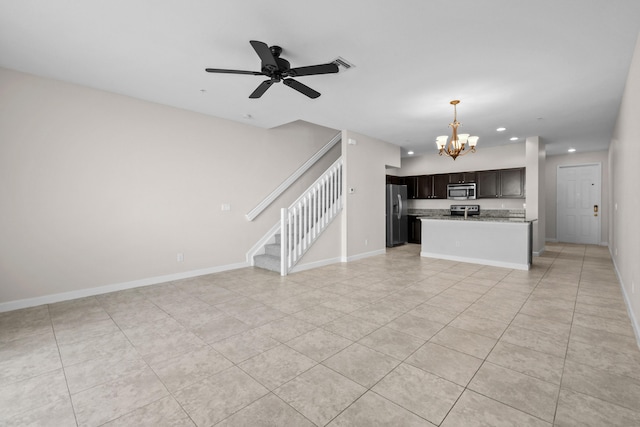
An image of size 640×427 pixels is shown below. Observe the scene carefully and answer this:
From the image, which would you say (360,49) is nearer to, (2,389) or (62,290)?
(2,389)

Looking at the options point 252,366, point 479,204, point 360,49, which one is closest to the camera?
point 252,366

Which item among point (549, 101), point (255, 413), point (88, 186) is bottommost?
point (255, 413)

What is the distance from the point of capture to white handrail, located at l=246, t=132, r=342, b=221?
18.3ft

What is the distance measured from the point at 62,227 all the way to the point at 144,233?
92 cm

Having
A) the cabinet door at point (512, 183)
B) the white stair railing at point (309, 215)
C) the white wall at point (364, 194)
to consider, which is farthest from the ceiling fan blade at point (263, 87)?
the cabinet door at point (512, 183)

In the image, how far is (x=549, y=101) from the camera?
13.7 feet

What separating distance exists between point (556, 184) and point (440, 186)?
11.3 feet

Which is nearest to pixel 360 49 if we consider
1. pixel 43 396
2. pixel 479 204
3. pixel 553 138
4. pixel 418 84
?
pixel 418 84

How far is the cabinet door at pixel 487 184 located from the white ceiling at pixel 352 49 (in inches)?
116

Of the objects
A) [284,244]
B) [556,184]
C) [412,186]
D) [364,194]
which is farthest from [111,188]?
[556,184]

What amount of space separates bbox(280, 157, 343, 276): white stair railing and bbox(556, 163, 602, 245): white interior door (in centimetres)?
718

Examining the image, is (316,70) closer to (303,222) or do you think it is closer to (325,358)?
(325,358)

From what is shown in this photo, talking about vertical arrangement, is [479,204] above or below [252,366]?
above

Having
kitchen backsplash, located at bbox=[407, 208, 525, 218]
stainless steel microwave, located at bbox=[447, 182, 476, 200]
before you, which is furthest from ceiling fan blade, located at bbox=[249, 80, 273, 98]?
kitchen backsplash, located at bbox=[407, 208, 525, 218]
